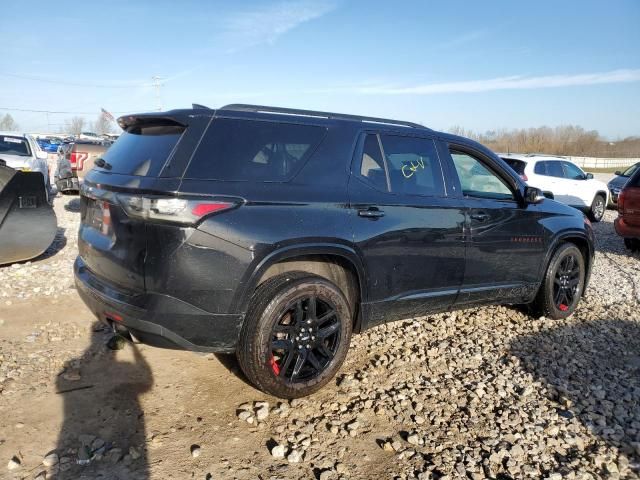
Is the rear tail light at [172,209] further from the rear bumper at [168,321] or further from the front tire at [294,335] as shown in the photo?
the front tire at [294,335]

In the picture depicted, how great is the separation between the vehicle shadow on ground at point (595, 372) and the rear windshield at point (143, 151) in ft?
10.0

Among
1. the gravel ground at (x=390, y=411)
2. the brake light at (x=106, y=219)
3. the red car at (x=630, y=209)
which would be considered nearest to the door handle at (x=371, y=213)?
the gravel ground at (x=390, y=411)

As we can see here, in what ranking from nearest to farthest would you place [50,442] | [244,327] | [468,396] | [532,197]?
[50,442], [244,327], [468,396], [532,197]

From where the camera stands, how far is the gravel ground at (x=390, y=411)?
2.65 meters

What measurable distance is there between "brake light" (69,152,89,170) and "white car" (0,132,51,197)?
61 cm

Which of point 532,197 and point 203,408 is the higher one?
point 532,197

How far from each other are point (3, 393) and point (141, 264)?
1.47 m

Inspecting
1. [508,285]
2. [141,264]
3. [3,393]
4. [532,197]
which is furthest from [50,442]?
[532,197]

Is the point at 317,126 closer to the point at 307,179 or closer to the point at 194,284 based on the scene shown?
the point at 307,179

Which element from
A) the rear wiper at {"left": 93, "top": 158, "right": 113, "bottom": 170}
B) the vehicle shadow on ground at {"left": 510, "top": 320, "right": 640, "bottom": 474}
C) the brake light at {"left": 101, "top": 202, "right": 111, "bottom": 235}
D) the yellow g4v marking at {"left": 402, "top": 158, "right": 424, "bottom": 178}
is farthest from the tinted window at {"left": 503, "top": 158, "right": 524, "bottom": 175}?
the brake light at {"left": 101, "top": 202, "right": 111, "bottom": 235}

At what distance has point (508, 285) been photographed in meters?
4.57

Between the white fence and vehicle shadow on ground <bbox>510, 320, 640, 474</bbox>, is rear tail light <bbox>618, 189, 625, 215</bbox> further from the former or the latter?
the white fence

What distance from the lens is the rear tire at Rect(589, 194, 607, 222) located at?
44.3 feet

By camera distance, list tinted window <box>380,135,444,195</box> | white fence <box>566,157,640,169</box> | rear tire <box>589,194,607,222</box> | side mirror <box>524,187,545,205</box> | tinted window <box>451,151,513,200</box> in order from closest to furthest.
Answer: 1. tinted window <box>380,135,444,195</box>
2. tinted window <box>451,151,513,200</box>
3. side mirror <box>524,187,545,205</box>
4. rear tire <box>589,194,607,222</box>
5. white fence <box>566,157,640,169</box>
